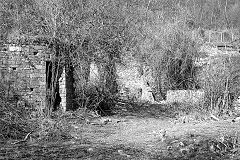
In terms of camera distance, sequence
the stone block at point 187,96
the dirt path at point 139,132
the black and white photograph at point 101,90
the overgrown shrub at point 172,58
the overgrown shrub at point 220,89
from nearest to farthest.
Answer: the black and white photograph at point 101,90
the dirt path at point 139,132
the overgrown shrub at point 220,89
the stone block at point 187,96
the overgrown shrub at point 172,58

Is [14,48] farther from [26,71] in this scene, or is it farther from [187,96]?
[187,96]

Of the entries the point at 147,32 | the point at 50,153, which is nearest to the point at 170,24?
the point at 147,32

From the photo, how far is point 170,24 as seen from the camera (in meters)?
17.2

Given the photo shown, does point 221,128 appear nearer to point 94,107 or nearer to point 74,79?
point 94,107

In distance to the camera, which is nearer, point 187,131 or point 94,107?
point 187,131

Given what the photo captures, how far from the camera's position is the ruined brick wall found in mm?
8875

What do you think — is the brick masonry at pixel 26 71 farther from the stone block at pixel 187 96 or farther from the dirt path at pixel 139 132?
the stone block at pixel 187 96

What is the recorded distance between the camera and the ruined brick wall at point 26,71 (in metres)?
8.88

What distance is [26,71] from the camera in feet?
29.7

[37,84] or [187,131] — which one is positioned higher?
[37,84]

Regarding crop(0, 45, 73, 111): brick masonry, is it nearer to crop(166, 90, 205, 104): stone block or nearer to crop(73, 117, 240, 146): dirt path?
crop(73, 117, 240, 146): dirt path

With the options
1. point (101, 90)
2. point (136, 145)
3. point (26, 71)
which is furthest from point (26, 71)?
point (136, 145)

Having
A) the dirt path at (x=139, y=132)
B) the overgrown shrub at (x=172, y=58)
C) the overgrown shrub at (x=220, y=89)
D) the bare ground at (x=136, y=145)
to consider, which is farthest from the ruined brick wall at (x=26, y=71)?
the overgrown shrub at (x=172, y=58)

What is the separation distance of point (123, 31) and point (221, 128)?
7.47 meters
